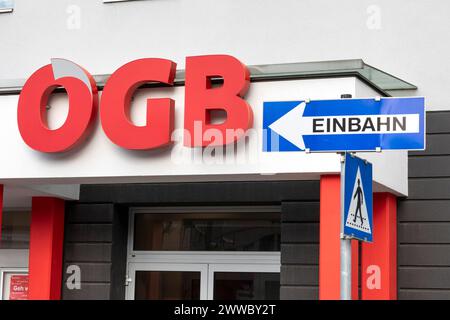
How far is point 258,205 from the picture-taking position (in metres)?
11.3

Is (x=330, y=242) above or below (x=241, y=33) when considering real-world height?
below

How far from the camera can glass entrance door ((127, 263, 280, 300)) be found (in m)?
11.2

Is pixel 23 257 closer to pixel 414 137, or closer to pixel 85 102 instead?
pixel 85 102

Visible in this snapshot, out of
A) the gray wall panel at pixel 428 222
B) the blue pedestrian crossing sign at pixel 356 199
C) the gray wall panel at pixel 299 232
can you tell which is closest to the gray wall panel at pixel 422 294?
the gray wall panel at pixel 428 222

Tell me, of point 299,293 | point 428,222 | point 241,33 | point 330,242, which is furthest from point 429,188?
point 241,33

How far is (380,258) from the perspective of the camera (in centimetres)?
980

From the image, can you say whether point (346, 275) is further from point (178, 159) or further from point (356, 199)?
point (178, 159)

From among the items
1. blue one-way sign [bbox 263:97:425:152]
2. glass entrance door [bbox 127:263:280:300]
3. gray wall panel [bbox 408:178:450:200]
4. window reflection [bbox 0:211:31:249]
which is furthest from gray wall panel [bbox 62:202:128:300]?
blue one-way sign [bbox 263:97:425:152]

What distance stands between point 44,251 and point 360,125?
680 cm

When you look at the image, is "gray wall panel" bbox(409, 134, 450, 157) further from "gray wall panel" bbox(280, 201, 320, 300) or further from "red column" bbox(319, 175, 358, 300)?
"red column" bbox(319, 175, 358, 300)

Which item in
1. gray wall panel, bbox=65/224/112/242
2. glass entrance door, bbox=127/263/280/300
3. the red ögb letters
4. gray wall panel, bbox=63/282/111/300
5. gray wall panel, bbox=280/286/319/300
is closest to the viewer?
the red ögb letters

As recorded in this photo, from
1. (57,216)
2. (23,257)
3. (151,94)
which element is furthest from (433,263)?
(23,257)

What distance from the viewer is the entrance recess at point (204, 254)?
1128 centimetres

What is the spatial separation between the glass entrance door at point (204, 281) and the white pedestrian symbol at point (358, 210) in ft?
18.8
